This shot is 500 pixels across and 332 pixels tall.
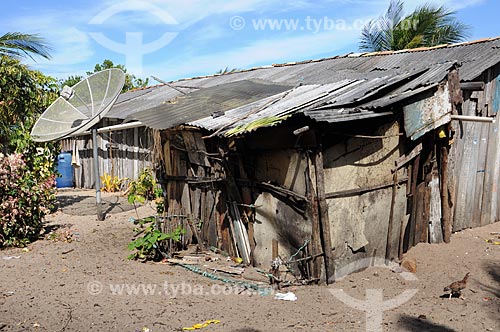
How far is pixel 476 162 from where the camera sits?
7773mm

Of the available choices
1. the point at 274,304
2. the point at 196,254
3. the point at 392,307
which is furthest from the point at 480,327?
the point at 196,254

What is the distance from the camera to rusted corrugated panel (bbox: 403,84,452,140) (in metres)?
5.76

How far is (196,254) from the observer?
23.1ft

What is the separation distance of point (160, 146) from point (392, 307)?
15.4 feet

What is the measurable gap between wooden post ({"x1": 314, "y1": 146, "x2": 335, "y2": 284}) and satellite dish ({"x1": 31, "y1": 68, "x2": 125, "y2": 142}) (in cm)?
509

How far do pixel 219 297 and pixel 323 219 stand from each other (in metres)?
1.62

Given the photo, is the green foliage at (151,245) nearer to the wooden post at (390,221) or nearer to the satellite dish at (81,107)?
the satellite dish at (81,107)

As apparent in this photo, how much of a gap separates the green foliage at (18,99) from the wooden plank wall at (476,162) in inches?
344

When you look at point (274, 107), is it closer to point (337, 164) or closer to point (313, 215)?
point (337, 164)

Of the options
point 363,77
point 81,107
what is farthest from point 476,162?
point 81,107

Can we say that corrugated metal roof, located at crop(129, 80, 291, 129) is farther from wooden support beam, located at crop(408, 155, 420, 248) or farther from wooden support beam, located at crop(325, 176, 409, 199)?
wooden support beam, located at crop(408, 155, 420, 248)

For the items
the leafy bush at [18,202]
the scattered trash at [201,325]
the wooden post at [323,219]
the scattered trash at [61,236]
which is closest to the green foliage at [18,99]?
the leafy bush at [18,202]

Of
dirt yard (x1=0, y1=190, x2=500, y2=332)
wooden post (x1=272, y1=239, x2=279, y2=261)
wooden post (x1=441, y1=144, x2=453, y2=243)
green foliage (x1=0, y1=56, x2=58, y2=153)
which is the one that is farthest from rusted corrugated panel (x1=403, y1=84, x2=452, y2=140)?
green foliage (x1=0, y1=56, x2=58, y2=153)

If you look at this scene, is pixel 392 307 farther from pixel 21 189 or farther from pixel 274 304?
pixel 21 189
